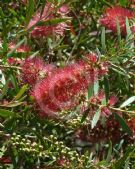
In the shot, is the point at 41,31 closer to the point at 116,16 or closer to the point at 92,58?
the point at 92,58

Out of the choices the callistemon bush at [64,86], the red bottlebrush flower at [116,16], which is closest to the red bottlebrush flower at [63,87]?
the callistemon bush at [64,86]

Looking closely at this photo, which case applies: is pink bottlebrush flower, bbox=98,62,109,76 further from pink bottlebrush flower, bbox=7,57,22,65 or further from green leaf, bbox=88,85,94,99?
pink bottlebrush flower, bbox=7,57,22,65

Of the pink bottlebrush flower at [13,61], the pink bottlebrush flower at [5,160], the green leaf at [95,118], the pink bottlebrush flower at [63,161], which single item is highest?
the pink bottlebrush flower at [13,61]

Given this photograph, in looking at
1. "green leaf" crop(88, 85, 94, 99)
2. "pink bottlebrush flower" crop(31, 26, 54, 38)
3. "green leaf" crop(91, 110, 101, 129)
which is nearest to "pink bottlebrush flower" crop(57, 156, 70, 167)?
"green leaf" crop(91, 110, 101, 129)

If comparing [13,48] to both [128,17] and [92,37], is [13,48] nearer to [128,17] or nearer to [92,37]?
[128,17]

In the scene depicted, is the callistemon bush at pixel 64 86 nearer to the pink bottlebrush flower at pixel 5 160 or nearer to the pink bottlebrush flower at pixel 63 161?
the pink bottlebrush flower at pixel 63 161

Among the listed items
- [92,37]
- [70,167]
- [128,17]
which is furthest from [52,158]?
[92,37]

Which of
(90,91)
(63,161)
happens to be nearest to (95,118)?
(90,91)
